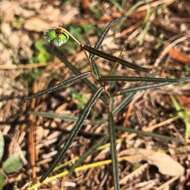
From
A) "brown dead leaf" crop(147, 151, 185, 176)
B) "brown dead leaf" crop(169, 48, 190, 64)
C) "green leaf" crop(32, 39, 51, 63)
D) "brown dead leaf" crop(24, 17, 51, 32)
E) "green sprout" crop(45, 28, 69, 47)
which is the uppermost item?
"brown dead leaf" crop(24, 17, 51, 32)

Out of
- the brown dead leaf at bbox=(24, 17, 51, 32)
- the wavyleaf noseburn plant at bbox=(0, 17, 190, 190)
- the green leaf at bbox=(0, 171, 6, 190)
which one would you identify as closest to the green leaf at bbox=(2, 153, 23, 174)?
the green leaf at bbox=(0, 171, 6, 190)

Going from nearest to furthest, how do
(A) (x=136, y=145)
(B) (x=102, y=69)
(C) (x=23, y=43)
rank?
(A) (x=136, y=145) < (B) (x=102, y=69) < (C) (x=23, y=43)

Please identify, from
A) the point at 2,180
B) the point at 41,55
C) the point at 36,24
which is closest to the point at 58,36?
the point at 2,180

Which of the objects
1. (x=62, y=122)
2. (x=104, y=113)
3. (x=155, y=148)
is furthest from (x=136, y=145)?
(x=62, y=122)

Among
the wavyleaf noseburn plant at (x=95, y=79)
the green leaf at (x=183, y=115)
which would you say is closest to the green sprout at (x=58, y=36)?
the wavyleaf noseburn plant at (x=95, y=79)

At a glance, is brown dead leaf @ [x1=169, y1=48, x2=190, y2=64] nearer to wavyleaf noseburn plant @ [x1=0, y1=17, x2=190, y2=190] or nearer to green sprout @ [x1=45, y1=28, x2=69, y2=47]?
wavyleaf noseburn plant @ [x1=0, y1=17, x2=190, y2=190]

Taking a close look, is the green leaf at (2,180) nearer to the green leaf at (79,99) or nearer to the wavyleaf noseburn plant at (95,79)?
the wavyleaf noseburn plant at (95,79)

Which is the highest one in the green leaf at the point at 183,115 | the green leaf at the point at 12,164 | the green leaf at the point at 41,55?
the green leaf at the point at 41,55

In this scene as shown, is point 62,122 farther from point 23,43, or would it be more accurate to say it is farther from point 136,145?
point 23,43
